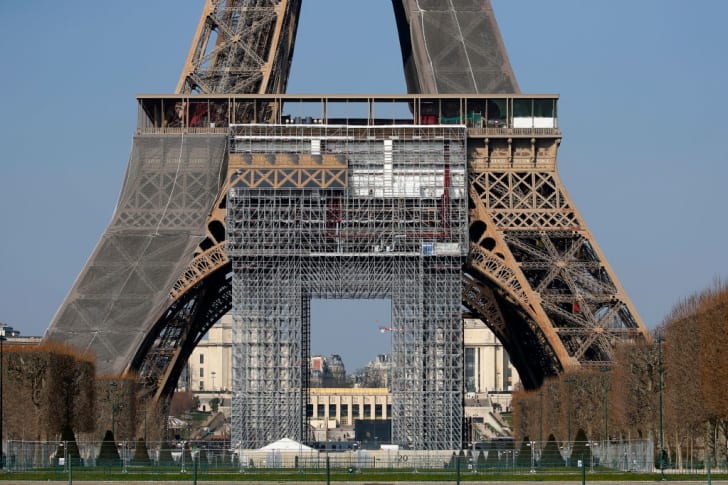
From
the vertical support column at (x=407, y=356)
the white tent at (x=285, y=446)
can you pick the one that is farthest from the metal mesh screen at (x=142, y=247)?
the vertical support column at (x=407, y=356)

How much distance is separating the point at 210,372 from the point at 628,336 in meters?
126

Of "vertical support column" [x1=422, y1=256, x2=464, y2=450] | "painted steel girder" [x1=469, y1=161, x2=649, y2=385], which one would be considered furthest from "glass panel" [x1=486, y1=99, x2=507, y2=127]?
"vertical support column" [x1=422, y1=256, x2=464, y2=450]

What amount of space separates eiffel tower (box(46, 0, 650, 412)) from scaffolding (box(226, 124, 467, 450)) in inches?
58.6

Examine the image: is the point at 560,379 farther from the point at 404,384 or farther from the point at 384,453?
the point at 384,453

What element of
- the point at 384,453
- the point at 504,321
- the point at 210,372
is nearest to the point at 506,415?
the point at 210,372

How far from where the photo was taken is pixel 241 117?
81.6 metres

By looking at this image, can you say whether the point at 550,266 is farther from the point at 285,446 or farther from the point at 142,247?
the point at 142,247

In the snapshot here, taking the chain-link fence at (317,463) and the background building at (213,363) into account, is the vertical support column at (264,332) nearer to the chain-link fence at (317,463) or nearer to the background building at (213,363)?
the chain-link fence at (317,463)

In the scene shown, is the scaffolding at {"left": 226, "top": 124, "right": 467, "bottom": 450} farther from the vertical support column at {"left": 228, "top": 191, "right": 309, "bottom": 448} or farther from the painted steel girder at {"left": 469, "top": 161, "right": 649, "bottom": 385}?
the painted steel girder at {"left": 469, "top": 161, "right": 649, "bottom": 385}

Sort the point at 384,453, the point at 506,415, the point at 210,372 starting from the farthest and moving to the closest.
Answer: the point at 210,372, the point at 506,415, the point at 384,453

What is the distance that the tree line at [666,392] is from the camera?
6188 cm

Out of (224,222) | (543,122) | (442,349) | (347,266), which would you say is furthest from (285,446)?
(543,122)

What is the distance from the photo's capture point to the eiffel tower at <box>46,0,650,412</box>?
7619cm

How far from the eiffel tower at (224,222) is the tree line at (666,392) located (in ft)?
6.20
